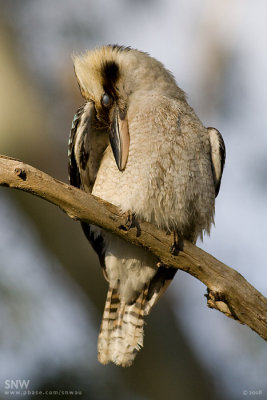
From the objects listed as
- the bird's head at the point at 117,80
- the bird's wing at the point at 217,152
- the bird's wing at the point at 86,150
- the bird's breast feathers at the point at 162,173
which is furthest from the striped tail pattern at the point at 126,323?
the bird's head at the point at 117,80

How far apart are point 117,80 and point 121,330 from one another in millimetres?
1678

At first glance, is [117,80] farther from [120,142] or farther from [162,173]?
[162,173]

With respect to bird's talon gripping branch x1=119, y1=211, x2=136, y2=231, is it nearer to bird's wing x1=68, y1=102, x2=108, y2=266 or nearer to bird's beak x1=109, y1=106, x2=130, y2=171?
bird's beak x1=109, y1=106, x2=130, y2=171

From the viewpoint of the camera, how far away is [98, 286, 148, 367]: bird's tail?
3971 millimetres

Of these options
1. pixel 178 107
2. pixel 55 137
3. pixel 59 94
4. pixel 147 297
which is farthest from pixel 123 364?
pixel 59 94

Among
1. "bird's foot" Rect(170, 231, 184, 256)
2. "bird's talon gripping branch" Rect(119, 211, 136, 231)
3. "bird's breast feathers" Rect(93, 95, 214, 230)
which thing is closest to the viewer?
"bird's talon gripping branch" Rect(119, 211, 136, 231)

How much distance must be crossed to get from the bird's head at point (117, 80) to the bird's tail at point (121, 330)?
1172 millimetres

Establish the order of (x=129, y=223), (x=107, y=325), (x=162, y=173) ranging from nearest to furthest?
(x=129, y=223) < (x=162, y=173) < (x=107, y=325)

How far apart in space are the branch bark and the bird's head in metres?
0.78

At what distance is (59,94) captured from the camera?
561cm

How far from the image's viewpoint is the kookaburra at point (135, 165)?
3.58m

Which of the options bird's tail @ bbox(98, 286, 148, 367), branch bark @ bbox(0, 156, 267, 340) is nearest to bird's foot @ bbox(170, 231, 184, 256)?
branch bark @ bbox(0, 156, 267, 340)

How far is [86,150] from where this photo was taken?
12.8ft

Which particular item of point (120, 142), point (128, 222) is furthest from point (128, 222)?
point (120, 142)
